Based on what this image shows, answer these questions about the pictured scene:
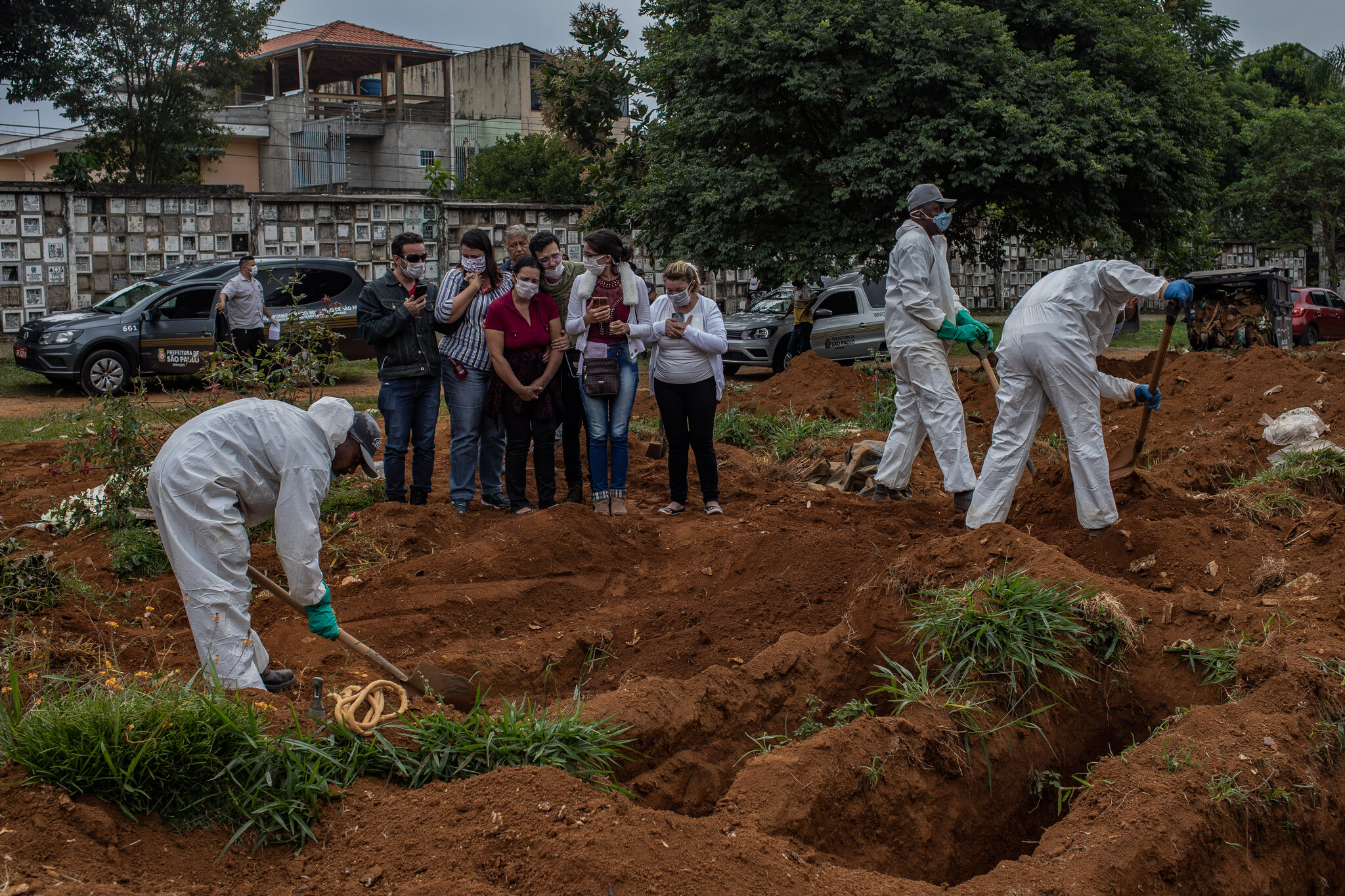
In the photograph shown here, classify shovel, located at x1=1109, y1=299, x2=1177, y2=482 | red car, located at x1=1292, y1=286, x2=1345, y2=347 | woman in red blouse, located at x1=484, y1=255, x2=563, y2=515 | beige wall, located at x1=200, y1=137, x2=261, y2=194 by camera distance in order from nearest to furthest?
1. shovel, located at x1=1109, y1=299, x2=1177, y2=482
2. woman in red blouse, located at x1=484, y1=255, x2=563, y2=515
3. red car, located at x1=1292, y1=286, x2=1345, y2=347
4. beige wall, located at x1=200, y1=137, x2=261, y2=194

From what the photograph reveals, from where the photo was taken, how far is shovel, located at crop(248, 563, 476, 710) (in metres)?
4.10

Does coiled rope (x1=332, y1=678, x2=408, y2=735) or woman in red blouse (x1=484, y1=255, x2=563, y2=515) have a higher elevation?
woman in red blouse (x1=484, y1=255, x2=563, y2=515)

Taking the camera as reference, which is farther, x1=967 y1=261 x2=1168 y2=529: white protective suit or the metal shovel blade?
x1=967 y1=261 x2=1168 y2=529: white protective suit

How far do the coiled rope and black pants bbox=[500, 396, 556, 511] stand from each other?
3127mm

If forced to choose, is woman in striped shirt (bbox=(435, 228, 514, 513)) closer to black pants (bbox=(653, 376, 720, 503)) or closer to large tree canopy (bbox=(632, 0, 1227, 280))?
black pants (bbox=(653, 376, 720, 503))

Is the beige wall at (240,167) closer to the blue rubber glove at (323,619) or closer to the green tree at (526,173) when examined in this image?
the green tree at (526,173)

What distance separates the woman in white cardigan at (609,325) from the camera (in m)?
6.97

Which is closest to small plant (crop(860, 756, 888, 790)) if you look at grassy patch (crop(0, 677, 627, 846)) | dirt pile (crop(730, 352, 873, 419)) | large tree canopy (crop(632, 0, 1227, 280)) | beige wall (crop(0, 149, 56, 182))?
grassy patch (crop(0, 677, 627, 846))

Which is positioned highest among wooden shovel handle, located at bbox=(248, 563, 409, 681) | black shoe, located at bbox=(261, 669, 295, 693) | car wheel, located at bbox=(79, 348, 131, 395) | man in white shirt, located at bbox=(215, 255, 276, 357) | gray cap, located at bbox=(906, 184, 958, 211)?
gray cap, located at bbox=(906, 184, 958, 211)

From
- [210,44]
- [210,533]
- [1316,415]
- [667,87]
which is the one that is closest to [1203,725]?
[210,533]

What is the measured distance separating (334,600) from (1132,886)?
4164mm

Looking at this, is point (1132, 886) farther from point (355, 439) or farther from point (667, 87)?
point (667, 87)

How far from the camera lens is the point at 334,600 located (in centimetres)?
577

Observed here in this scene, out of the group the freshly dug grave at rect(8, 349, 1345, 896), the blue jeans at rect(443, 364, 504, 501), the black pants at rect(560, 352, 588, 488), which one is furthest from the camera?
the black pants at rect(560, 352, 588, 488)
